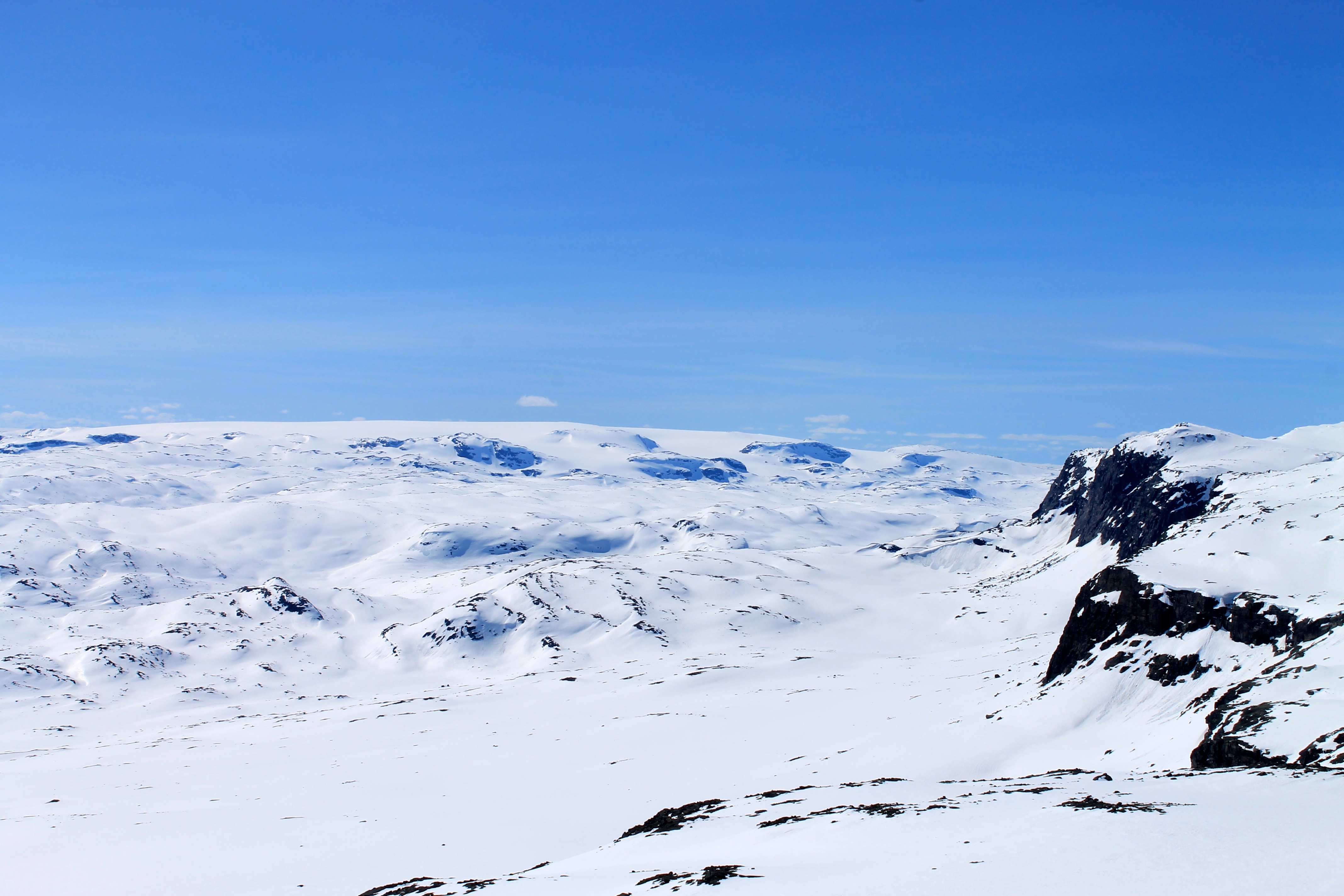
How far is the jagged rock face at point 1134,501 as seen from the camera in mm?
145500

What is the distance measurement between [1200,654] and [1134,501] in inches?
4999

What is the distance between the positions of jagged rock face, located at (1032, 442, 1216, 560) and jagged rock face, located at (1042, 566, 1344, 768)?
7905cm

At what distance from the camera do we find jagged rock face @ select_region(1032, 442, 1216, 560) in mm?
145500

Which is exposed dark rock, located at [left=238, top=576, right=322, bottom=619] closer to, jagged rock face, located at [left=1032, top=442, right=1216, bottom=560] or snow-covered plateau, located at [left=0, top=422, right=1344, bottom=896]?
snow-covered plateau, located at [left=0, top=422, right=1344, bottom=896]

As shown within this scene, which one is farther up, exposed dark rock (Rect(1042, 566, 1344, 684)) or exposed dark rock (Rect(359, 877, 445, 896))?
exposed dark rock (Rect(1042, 566, 1344, 684))

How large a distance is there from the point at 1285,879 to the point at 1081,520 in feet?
626

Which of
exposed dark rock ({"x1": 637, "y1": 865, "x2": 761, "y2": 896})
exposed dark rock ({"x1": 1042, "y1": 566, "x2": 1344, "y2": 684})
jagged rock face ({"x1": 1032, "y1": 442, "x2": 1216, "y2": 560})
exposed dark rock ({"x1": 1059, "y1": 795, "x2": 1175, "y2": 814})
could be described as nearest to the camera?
exposed dark rock ({"x1": 637, "y1": 865, "x2": 761, "y2": 896})

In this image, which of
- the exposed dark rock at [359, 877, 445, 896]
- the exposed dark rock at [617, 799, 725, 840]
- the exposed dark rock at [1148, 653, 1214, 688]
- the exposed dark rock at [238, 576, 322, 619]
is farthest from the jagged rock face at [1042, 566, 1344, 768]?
the exposed dark rock at [238, 576, 322, 619]

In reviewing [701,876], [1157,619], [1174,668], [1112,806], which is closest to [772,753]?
[1174,668]

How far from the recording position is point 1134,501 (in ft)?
530

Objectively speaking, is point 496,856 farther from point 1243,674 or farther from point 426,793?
point 1243,674

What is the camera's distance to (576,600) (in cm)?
17000

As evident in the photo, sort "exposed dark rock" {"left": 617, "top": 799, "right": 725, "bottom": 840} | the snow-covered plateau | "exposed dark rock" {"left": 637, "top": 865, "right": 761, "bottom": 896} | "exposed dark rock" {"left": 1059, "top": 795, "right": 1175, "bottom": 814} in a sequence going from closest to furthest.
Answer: "exposed dark rock" {"left": 637, "top": 865, "right": 761, "bottom": 896} < the snow-covered plateau < "exposed dark rock" {"left": 1059, "top": 795, "right": 1175, "bottom": 814} < "exposed dark rock" {"left": 617, "top": 799, "right": 725, "bottom": 840}

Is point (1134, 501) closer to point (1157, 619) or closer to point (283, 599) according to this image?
point (1157, 619)
